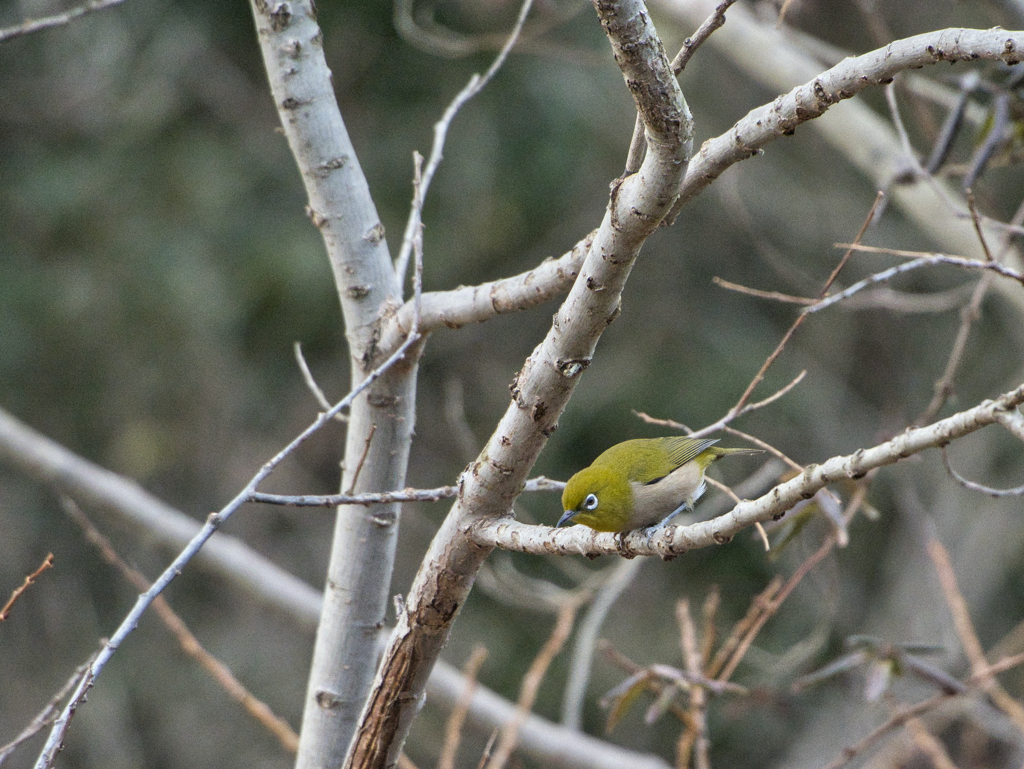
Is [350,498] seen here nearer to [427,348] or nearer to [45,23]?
[45,23]

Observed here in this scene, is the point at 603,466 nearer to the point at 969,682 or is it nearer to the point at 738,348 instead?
the point at 969,682

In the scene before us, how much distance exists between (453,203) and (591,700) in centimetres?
534

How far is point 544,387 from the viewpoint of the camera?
6.32ft

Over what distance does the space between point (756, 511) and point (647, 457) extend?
128 centimetres

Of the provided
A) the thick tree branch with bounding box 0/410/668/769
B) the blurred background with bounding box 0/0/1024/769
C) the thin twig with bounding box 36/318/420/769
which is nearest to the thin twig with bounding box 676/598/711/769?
the thin twig with bounding box 36/318/420/769

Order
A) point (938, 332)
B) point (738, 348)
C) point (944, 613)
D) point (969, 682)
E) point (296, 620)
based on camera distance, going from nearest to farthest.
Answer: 1. point (969, 682)
2. point (296, 620)
3. point (944, 613)
4. point (738, 348)
5. point (938, 332)

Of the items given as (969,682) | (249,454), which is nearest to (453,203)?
(249,454)

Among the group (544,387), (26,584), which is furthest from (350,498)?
(26,584)

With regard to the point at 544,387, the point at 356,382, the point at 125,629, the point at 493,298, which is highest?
the point at 493,298

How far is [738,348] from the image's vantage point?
32.8 ft

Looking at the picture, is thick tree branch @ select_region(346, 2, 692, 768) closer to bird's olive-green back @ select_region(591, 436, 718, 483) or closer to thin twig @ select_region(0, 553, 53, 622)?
bird's olive-green back @ select_region(591, 436, 718, 483)

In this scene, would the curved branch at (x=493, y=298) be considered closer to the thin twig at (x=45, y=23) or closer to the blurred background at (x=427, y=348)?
the thin twig at (x=45, y=23)

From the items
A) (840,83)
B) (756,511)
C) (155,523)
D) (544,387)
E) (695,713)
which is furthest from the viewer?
(155,523)

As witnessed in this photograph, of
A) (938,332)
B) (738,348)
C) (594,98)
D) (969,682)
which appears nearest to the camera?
(969,682)
